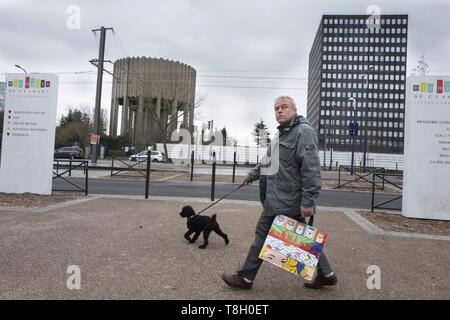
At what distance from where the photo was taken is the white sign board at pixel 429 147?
7.16 metres

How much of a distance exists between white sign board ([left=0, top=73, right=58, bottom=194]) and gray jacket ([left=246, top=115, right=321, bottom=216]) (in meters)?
7.37

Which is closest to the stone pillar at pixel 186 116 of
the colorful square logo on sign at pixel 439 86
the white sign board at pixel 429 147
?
the white sign board at pixel 429 147

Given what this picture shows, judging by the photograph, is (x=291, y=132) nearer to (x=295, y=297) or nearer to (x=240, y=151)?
(x=295, y=297)

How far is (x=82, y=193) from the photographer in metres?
9.84

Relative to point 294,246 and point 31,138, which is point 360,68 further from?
point 294,246

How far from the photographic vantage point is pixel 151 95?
38344 millimetres

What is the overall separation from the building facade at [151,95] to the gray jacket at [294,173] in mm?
32007

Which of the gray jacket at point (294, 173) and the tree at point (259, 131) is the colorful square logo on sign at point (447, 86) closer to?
the gray jacket at point (294, 173)

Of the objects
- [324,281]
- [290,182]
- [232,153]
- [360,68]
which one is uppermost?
[360,68]

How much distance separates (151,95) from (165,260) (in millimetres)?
36293

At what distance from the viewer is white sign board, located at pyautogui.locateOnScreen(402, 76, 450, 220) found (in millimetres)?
7156

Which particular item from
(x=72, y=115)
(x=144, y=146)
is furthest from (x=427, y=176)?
(x=72, y=115)

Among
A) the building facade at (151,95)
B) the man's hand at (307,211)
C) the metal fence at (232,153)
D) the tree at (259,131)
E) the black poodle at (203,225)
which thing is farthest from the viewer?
the tree at (259,131)

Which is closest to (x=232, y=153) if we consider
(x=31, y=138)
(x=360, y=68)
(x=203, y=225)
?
(x=31, y=138)
